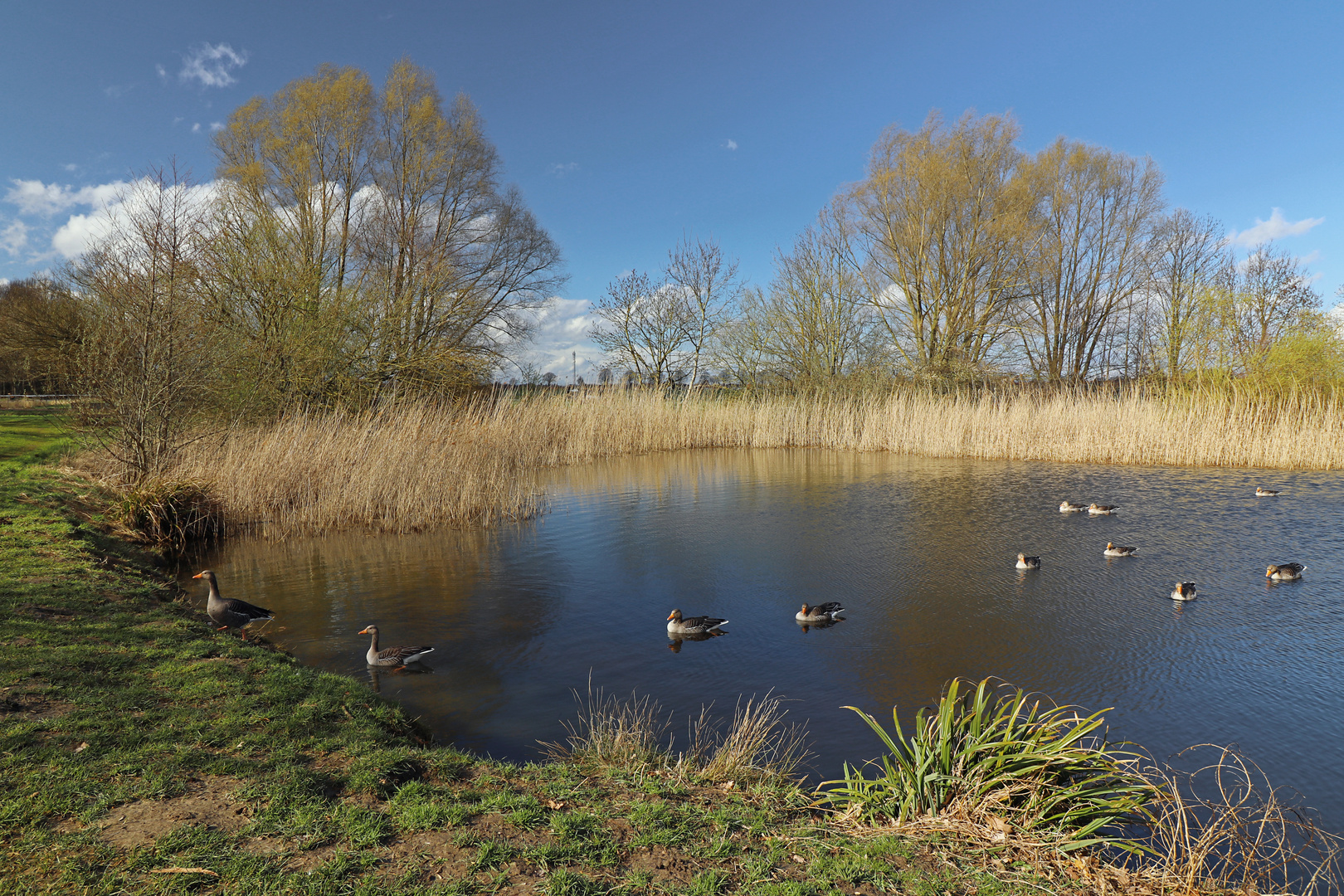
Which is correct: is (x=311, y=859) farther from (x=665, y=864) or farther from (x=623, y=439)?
(x=623, y=439)

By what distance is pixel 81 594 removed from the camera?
5758 millimetres

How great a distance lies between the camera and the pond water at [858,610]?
4809 mm

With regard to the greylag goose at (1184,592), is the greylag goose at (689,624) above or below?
below

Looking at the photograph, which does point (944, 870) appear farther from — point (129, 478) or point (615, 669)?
point (129, 478)

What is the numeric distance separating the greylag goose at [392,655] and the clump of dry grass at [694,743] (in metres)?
1.73

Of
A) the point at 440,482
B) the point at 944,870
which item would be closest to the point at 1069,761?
the point at 944,870

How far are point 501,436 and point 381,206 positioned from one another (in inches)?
467

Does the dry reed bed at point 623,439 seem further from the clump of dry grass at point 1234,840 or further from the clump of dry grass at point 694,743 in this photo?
the clump of dry grass at point 1234,840

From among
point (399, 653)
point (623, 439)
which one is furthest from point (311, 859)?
point (623, 439)

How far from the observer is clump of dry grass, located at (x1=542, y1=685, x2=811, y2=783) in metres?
3.87

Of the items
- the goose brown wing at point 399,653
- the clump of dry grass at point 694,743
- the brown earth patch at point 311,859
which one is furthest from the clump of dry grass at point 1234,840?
the goose brown wing at point 399,653

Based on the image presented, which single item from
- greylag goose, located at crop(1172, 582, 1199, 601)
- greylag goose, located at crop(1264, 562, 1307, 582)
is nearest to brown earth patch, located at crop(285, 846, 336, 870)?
greylag goose, located at crop(1172, 582, 1199, 601)

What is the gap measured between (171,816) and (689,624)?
4.24 meters

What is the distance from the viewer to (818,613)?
660 cm
